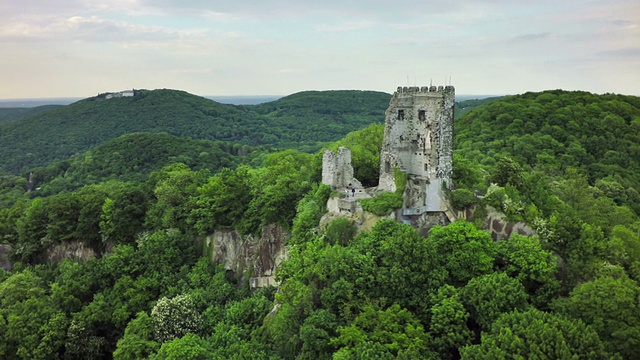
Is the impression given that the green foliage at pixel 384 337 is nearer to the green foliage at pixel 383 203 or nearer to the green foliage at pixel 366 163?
the green foliage at pixel 383 203

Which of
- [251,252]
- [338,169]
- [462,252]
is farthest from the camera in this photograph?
[251,252]

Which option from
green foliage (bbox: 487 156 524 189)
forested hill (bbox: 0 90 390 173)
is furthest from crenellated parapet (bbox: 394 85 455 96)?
forested hill (bbox: 0 90 390 173)

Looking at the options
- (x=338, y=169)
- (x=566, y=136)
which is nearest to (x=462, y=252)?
(x=338, y=169)

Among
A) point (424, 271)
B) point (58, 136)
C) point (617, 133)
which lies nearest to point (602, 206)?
point (424, 271)

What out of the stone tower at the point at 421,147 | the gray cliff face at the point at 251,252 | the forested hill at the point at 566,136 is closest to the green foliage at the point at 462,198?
the stone tower at the point at 421,147

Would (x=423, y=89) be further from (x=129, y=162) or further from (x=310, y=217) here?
(x=129, y=162)

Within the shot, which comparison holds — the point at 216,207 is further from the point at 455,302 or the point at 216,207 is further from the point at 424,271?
the point at 455,302
